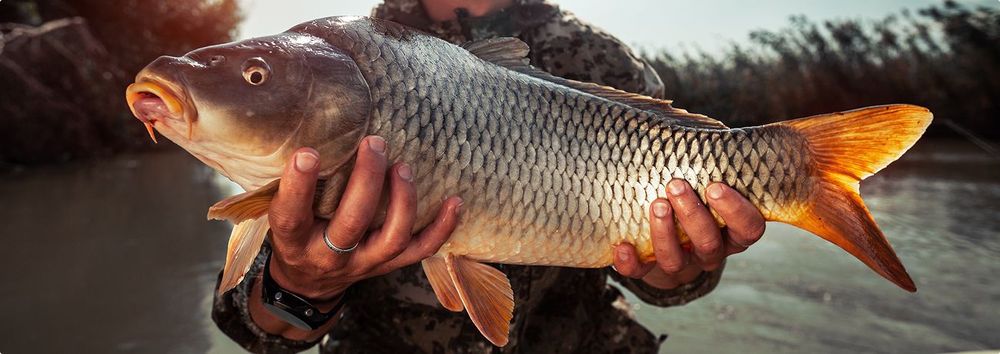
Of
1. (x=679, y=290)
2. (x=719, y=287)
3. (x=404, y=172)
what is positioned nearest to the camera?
(x=404, y=172)

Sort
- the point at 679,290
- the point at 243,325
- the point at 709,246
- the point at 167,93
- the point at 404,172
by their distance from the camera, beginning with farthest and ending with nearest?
1. the point at 679,290
2. the point at 243,325
3. the point at 709,246
4. the point at 404,172
5. the point at 167,93

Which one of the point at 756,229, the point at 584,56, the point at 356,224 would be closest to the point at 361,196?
the point at 356,224

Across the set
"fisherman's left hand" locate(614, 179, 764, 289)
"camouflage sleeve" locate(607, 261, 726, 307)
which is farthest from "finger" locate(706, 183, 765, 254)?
"camouflage sleeve" locate(607, 261, 726, 307)

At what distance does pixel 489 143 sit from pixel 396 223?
0.16 m

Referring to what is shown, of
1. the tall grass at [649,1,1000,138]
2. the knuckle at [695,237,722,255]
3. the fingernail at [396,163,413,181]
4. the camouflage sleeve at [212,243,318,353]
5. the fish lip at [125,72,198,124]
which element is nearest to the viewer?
the fish lip at [125,72,198,124]

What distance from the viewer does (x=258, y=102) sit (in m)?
0.83

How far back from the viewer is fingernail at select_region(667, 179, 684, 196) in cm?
101

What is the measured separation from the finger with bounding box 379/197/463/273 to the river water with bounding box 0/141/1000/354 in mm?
1610

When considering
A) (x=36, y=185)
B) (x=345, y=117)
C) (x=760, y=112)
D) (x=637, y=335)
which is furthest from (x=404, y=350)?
(x=760, y=112)

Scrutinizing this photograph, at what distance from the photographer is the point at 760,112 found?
7457 mm

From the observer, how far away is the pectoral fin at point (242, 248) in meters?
0.93

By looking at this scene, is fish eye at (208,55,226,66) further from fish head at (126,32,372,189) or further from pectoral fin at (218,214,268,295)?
pectoral fin at (218,214,268,295)

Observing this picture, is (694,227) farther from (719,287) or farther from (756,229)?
(719,287)

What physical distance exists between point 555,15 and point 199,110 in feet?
A: 3.12
